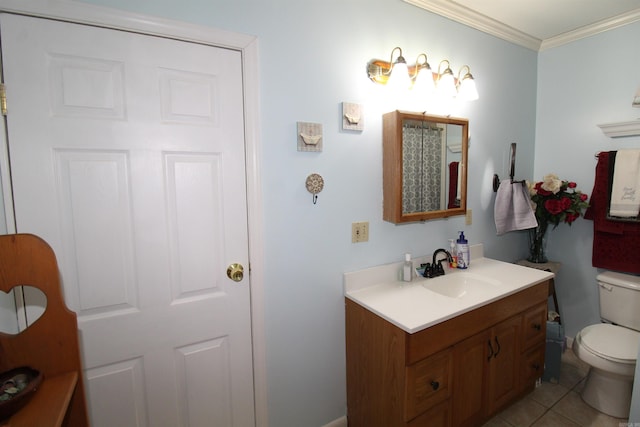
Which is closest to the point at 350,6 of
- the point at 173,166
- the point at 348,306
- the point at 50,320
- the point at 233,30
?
the point at 233,30

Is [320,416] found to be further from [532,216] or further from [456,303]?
[532,216]

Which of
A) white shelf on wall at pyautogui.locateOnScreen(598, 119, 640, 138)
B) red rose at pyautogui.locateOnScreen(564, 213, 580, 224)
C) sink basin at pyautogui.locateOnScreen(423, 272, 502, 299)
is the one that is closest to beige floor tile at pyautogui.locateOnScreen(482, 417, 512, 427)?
sink basin at pyautogui.locateOnScreen(423, 272, 502, 299)

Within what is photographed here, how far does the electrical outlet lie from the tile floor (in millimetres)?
1305

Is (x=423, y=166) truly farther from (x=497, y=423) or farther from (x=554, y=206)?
(x=497, y=423)

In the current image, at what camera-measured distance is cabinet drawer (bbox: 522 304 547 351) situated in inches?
70.7

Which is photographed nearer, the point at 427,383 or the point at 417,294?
the point at 427,383

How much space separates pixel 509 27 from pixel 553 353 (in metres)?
2.32

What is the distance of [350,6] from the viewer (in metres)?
1.53

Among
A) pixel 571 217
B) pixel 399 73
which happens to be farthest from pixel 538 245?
pixel 399 73

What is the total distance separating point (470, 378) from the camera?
152 centimetres

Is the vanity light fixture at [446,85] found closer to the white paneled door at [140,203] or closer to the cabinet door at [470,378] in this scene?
the white paneled door at [140,203]

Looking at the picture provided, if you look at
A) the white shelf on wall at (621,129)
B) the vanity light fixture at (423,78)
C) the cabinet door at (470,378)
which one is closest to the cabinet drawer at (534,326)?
the cabinet door at (470,378)

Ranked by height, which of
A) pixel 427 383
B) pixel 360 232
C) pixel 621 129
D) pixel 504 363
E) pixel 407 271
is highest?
pixel 621 129

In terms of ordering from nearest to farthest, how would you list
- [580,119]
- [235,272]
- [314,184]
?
[235,272] → [314,184] → [580,119]
